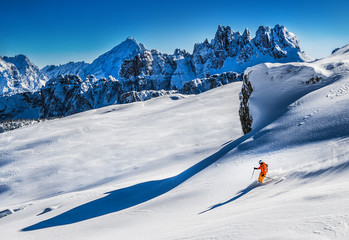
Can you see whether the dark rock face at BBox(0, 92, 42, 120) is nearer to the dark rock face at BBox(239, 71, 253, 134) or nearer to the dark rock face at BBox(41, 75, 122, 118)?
the dark rock face at BBox(41, 75, 122, 118)

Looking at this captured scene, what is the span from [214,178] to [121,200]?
480 centimetres

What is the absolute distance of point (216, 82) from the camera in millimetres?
116375

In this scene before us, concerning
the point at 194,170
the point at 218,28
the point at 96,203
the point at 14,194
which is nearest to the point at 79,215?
the point at 96,203

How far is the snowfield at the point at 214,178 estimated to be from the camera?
5.09 meters

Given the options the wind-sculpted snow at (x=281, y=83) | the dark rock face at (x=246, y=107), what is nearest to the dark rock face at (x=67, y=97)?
the dark rock face at (x=246, y=107)

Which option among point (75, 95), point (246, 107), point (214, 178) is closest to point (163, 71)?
point (75, 95)

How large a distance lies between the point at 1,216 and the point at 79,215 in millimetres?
6540

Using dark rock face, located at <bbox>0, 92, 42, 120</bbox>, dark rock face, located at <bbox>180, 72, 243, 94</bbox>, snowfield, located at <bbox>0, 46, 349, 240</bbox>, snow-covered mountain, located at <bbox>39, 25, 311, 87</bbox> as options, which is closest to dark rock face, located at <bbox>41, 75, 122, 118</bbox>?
dark rock face, located at <bbox>0, 92, 42, 120</bbox>

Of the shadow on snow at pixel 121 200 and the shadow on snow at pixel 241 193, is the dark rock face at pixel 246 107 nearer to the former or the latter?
the shadow on snow at pixel 121 200

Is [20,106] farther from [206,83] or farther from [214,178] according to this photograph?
[214,178]

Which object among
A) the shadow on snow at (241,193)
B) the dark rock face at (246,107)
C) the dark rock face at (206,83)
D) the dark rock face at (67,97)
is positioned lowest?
the shadow on snow at (241,193)

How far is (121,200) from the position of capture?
486 inches

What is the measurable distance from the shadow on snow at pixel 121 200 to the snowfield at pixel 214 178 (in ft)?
0.22

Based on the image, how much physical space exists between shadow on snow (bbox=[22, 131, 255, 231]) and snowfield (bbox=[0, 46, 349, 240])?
0.07m
